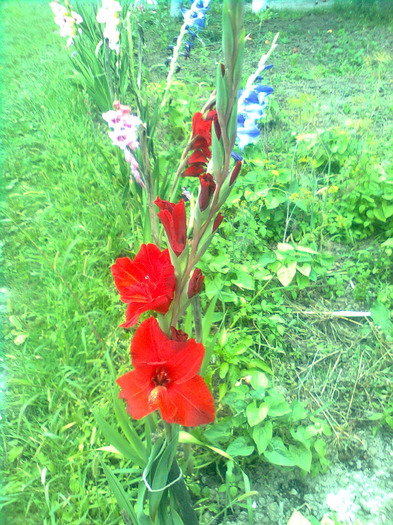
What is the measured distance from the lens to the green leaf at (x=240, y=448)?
43.4 inches

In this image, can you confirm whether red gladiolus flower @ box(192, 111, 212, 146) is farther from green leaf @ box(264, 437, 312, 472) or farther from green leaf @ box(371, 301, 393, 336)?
green leaf @ box(371, 301, 393, 336)

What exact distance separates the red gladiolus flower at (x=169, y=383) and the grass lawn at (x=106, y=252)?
351 mm

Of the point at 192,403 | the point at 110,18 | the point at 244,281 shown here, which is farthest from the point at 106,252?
the point at 192,403

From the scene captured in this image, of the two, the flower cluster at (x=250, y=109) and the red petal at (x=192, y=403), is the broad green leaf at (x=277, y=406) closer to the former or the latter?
the red petal at (x=192, y=403)

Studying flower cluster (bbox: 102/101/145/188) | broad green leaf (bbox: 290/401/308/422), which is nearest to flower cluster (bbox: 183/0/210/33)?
flower cluster (bbox: 102/101/145/188)

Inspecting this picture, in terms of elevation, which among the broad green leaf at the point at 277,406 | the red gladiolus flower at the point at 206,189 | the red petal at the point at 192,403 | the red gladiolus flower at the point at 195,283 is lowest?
the broad green leaf at the point at 277,406

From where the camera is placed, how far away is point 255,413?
1.10 m

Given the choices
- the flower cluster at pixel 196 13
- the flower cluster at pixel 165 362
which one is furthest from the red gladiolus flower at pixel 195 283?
the flower cluster at pixel 196 13

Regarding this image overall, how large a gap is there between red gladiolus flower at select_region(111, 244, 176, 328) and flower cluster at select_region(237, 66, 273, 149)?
356mm

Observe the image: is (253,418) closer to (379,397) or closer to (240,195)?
(379,397)

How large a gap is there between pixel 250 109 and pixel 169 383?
23.4 inches

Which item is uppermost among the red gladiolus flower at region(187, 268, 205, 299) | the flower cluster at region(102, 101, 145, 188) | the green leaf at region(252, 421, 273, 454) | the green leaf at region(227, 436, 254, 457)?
the flower cluster at region(102, 101, 145, 188)

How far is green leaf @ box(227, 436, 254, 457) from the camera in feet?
3.61

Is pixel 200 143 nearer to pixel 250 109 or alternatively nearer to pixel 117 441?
pixel 250 109
